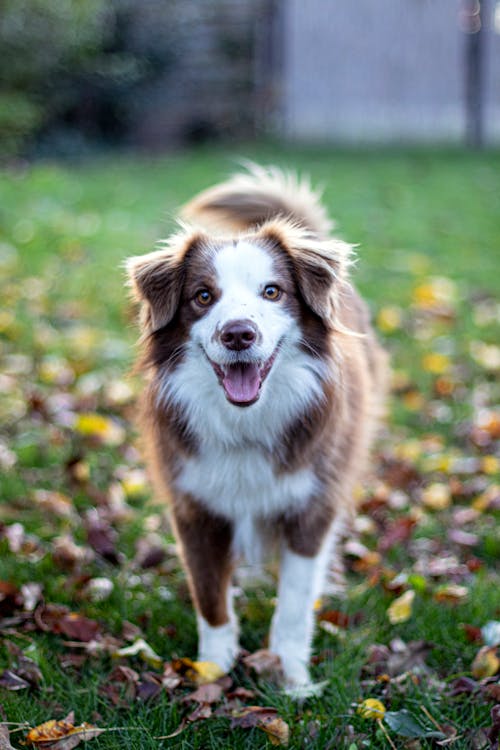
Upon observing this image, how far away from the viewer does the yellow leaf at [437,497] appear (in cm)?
359

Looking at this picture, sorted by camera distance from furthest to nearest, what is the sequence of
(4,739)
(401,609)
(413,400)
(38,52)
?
(38,52) < (413,400) < (401,609) < (4,739)

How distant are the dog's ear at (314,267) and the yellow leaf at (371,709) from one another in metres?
1.07

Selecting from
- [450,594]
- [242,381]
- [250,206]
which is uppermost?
[250,206]

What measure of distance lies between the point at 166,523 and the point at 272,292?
135 centimetres

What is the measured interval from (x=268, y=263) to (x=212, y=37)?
11320 millimetres

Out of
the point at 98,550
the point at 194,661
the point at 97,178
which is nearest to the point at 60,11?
the point at 97,178

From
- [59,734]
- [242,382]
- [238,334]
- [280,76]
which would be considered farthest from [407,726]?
[280,76]

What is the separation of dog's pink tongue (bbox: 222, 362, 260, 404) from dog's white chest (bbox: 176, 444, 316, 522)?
0.24m

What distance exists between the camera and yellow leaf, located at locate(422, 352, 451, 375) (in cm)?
481

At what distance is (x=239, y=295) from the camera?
2.43 m

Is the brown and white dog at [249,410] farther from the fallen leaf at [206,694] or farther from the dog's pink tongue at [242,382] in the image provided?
the fallen leaf at [206,694]

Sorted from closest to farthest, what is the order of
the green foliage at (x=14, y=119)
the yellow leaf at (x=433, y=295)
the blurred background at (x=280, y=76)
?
the yellow leaf at (x=433, y=295)
the green foliage at (x=14, y=119)
the blurred background at (x=280, y=76)

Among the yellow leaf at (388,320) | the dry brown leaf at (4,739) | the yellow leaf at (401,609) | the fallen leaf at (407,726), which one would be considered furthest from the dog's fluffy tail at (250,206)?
the yellow leaf at (388,320)

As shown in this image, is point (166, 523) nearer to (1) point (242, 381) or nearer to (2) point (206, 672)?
(2) point (206, 672)
